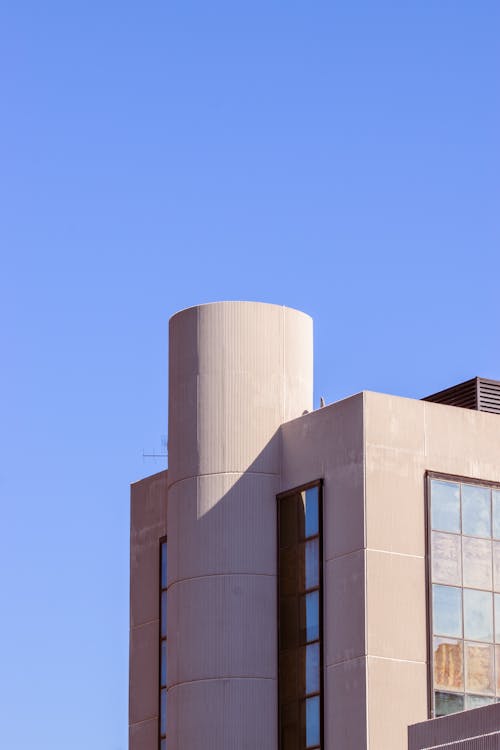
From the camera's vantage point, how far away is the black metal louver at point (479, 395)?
55.2 metres

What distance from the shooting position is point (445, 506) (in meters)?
50.4

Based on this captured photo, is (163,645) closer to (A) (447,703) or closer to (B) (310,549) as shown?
(B) (310,549)

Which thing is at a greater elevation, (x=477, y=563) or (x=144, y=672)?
(x=477, y=563)

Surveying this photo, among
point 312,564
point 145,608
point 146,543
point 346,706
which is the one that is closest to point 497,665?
point 346,706

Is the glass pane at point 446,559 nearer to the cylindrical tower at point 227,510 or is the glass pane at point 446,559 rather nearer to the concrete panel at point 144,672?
the cylindrical tower at point 227,510

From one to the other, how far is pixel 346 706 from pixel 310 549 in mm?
4655

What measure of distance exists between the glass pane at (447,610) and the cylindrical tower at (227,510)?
4663 millimetres

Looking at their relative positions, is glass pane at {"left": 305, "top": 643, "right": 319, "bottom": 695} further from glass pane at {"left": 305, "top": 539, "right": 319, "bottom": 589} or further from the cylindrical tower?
glass pane at {"left": 305, "top": 539, "right": 319, "bottom": 589}

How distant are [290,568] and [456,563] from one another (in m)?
4.52

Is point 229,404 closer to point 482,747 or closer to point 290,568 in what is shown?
point 290,568

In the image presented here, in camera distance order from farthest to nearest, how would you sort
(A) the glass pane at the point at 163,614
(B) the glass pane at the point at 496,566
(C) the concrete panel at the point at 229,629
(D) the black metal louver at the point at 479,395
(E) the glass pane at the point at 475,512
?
(A) the glass pane at the point at 163,614, (D) the black metal louver at the point at 479,395, (C) the concrete panel at the point at 229,629, (E) the glass pane at the point at 475,512, (B) the glass pane at the point at 496,566

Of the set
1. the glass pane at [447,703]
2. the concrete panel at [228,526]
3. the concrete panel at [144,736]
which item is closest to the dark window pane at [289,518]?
the concrete panel at [228,526]

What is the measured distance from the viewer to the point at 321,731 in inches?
1928

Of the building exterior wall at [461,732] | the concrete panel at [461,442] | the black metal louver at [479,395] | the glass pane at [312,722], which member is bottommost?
the building exterior wall at [461,732]
